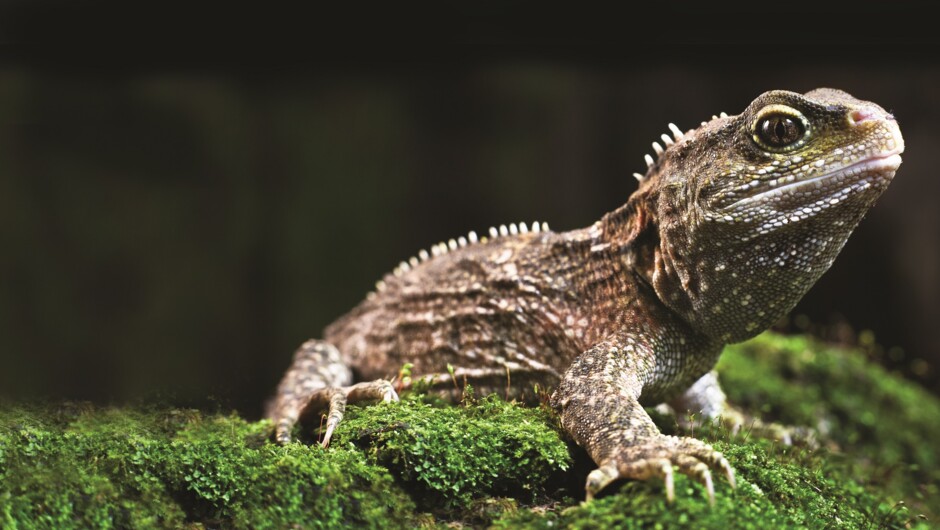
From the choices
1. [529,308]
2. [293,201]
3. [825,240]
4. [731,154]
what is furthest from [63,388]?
[293,201]

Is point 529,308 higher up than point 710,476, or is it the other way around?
point 529,308

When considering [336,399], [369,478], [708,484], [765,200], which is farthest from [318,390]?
[765,200]

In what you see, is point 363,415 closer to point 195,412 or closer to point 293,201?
point 195,412

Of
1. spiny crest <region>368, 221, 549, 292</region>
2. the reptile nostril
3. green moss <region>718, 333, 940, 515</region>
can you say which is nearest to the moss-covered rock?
spiny crest <region>368, 221, 549, 292</region>

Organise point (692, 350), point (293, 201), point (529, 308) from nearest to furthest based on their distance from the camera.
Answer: point (692, 350) → point (529, 308) → point (293, 201)

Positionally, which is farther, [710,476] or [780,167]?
[780,167]

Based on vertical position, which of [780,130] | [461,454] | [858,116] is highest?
[858,116]

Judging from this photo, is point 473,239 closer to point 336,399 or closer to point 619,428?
point 336,399
